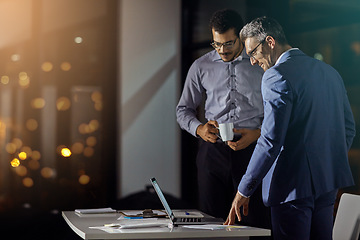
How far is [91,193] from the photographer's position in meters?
5.23

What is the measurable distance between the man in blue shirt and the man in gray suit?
0.86 metres

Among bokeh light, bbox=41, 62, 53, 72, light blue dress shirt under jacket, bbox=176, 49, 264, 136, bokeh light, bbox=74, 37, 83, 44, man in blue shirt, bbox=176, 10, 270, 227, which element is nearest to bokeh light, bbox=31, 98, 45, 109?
bokeh light, bbox=41, 62, 53, 72

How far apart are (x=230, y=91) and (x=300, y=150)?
1.16m

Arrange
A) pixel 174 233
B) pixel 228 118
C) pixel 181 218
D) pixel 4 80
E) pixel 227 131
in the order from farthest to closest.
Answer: pixel 4 80 → pixel 228 118 → pixel 227 131 → pixel 181 218 → pixel 174 233

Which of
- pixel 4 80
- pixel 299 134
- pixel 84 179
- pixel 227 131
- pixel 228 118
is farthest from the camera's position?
pixel 84 179

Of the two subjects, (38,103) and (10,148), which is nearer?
(10,148)

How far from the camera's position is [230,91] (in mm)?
3566

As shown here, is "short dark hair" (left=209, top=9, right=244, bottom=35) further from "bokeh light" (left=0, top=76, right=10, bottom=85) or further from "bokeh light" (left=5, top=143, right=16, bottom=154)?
"bokeh light" (left=5, top=143, right=16, bottom=154)

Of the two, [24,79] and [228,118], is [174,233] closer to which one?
[228,118]

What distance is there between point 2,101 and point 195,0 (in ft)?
6.89

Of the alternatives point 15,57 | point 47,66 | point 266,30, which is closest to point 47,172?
point 47,66

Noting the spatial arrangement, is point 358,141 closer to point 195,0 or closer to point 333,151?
point 333,151

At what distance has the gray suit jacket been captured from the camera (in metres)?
2.43

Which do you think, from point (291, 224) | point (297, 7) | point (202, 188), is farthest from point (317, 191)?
point (297, 7)
